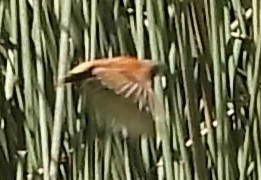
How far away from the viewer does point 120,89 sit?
2.60 feet

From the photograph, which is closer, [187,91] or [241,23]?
[187,91]

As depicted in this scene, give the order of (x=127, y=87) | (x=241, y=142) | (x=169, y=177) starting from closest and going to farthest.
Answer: (x=127, y=87) → (x=169, y=177) → (x=241, y=142)

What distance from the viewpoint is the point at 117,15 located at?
90 cm

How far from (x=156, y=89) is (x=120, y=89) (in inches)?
2.8

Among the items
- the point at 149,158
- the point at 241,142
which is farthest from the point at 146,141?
the point at 241,142

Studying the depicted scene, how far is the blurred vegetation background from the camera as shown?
0.86 m

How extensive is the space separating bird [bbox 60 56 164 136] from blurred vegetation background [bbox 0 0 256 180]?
0.03 metres

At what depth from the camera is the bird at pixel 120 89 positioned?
0.78 metres

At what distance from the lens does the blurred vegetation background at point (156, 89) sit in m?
0.86

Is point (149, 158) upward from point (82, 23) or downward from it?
downward

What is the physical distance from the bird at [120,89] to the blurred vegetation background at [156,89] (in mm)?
26

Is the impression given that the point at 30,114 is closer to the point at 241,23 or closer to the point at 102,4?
the point at 102,4

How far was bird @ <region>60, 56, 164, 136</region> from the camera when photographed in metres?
0.78

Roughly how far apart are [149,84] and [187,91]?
37mm
